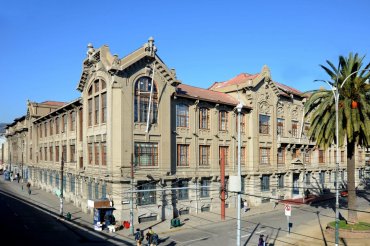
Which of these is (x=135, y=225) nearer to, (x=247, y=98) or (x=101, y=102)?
(x=101, y=102)

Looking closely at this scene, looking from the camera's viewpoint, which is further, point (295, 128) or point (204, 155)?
point (295, 128)

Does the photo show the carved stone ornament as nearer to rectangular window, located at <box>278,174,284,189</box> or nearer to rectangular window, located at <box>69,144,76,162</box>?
rectangular window, located at <box>278,174,284,189</box>

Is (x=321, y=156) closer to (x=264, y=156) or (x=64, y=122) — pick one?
(x=264, y=156)

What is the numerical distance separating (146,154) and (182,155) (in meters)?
5.82

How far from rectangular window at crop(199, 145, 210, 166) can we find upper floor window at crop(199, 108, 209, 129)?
8.06 ft

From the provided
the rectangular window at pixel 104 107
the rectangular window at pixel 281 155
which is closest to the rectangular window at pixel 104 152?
the rectangular window at pixel 104 107

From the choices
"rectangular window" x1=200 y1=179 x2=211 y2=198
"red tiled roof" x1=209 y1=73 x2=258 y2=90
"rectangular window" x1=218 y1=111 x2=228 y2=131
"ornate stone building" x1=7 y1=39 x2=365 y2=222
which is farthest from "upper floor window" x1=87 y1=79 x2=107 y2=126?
"red tiled roof" x1=209 y1=73 x2=258 y2=90

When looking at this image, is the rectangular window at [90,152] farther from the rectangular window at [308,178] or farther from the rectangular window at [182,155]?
the rectangular window at [308,178]

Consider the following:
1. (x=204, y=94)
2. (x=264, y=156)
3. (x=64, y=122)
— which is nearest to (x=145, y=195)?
(x=204, y=94)

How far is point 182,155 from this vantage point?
42.8 m

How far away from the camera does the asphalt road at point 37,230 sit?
29828mm

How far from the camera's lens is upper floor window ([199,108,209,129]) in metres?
45.2

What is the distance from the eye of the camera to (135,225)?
118ft

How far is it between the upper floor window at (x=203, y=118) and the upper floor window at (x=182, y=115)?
2313 millimetres
